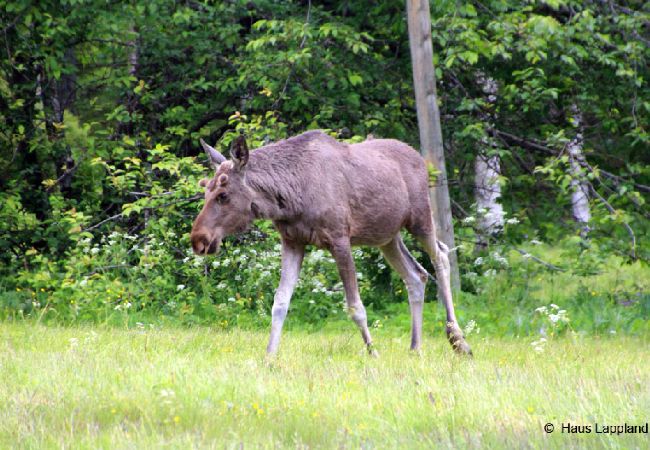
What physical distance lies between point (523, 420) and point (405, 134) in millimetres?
9576

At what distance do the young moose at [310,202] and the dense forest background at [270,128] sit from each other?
262 centimetres

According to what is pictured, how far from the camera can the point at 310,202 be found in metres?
8.96

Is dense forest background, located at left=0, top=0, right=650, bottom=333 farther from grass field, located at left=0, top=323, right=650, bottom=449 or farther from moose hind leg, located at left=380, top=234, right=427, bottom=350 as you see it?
grass field, located at left=0, top=323, right=650, bottom=449

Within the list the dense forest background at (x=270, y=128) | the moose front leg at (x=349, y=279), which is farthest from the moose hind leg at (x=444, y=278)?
the dense forest background at (x=270, y=128)

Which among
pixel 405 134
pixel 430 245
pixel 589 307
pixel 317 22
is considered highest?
pixel 317 22

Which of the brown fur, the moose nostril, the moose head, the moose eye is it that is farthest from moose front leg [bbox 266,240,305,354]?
the moose nostril

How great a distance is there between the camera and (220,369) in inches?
291

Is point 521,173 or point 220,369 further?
point 521,173

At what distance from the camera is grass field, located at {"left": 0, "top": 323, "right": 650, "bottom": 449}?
17.3 feet

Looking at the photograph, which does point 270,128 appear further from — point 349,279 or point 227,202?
point 227,202

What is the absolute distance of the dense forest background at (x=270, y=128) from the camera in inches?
491

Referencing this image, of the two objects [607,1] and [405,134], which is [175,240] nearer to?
[405,134]

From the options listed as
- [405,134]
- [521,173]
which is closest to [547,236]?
[521,173]

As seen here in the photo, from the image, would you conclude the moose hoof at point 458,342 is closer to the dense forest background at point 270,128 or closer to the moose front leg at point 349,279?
the moose front leg at point 349,279
